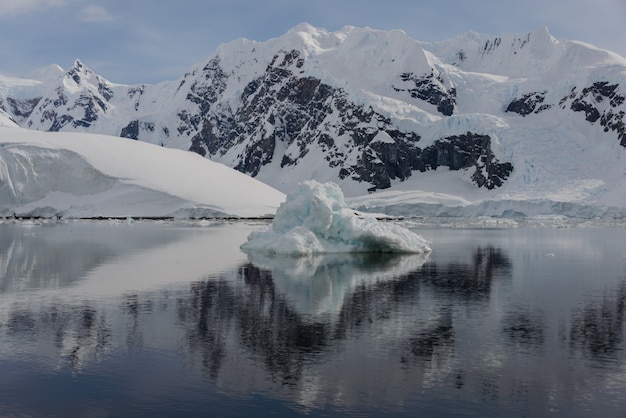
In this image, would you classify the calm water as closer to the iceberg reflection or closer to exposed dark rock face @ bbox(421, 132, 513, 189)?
the iceberg reflection

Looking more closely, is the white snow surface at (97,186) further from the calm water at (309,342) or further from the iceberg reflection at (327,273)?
the calm water at (309,342)

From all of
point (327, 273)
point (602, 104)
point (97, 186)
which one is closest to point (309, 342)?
point (327, 273)

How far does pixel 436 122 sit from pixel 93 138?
10527 cm

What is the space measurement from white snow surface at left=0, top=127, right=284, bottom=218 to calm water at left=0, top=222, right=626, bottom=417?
82.6 meters

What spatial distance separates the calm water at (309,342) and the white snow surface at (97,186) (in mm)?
82624

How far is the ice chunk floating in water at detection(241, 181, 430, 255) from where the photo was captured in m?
41.1

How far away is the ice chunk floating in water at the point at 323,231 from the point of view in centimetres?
4106

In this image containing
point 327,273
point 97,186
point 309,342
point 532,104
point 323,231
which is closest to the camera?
point 309,342

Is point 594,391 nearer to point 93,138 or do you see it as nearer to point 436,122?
point 93,138

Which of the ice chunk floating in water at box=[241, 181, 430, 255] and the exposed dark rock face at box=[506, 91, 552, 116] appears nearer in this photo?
the ice chunk floating in water at box=[241, 181, 430, 255]

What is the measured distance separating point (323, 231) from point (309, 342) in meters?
25.5

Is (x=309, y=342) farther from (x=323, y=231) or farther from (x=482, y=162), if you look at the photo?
(x=482, y=162)

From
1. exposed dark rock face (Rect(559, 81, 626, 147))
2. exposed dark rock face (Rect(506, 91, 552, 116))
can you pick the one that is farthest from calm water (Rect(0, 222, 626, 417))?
exposed dark rock face (Rect(506, 91, 552, 116))

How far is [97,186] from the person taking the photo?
118250 millimetres
